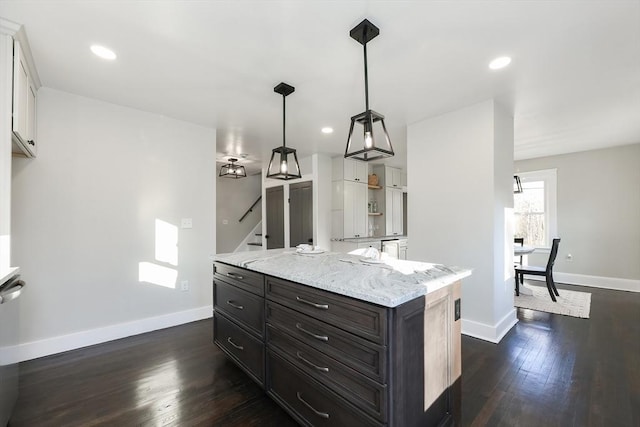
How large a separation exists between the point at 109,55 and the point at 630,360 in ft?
16.7

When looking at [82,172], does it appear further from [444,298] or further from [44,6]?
[444,298]

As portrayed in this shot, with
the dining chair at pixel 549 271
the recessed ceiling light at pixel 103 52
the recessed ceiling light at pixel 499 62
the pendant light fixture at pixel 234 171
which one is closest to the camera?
the recessed ceiling light at pixel 103 52

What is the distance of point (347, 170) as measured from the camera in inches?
218

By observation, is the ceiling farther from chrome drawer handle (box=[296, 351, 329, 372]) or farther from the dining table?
chrome drawer handle (box=[296, 351, 329, 372])

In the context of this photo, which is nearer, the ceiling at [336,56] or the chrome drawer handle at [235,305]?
the ceiling at [336,56]

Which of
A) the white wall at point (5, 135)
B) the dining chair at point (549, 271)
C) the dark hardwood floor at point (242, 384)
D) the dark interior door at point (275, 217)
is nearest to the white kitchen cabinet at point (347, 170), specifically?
the dark interior door at point (275, 217)

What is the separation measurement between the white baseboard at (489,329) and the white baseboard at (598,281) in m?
3.28

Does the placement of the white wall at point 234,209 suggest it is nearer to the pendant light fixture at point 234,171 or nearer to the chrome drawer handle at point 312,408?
the pendant light fixture at point 234,171

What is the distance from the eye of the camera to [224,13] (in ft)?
5.76

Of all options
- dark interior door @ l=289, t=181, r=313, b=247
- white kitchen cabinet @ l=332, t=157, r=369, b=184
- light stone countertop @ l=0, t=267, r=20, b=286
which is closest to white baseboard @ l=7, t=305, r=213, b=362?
light stone countertop @ l=0, t=267, r=20, b=286

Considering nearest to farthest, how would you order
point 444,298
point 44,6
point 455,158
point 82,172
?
point 444,298
point 44,6
point 82,172
point 455,158

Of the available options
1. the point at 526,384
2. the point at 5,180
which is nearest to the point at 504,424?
the point at 526,384

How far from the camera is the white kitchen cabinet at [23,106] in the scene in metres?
1.96

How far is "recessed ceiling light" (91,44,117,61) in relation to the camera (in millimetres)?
2094
